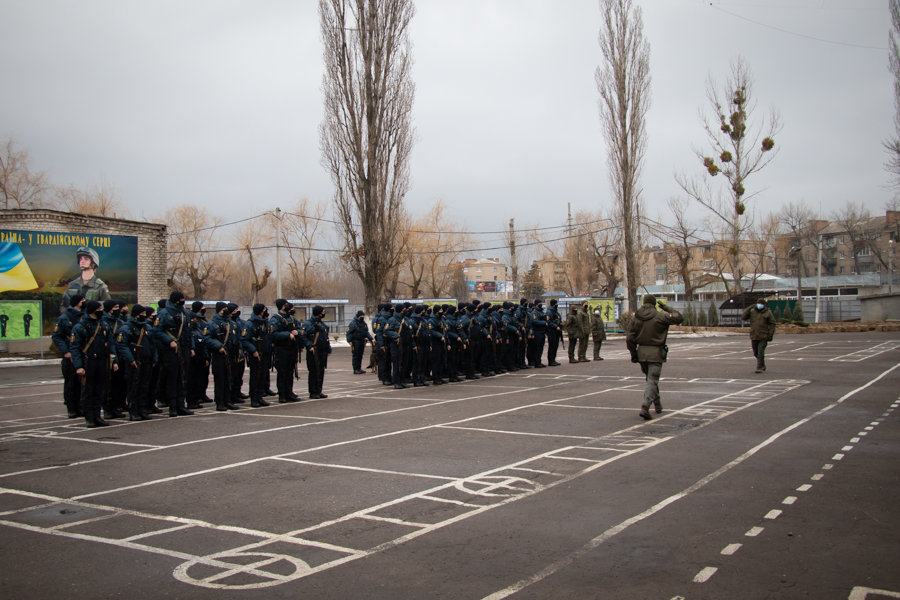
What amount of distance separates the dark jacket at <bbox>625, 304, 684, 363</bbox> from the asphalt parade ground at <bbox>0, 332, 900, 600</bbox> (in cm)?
111

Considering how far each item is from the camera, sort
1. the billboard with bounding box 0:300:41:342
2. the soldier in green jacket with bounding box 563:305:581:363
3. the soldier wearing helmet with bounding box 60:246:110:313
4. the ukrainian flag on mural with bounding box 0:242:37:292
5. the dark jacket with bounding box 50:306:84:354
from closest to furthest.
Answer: the dark jacket with bounding box 50:306:84:354, the soldier in green jacket with bounding box 563:305:581:363, the billboard with bounding box 0:300:41:342, the ukrainian flag on mural with bounding box 0:242:37:292, the soldier wearing helmet with bounding box 60:246:110:313

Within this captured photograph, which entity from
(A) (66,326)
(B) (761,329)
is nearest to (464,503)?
(A) (66,326)

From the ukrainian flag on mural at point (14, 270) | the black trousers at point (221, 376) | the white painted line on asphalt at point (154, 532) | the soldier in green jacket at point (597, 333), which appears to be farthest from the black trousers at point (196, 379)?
the ukrainian flag on mural at point (14, 270)

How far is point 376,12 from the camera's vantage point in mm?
25469

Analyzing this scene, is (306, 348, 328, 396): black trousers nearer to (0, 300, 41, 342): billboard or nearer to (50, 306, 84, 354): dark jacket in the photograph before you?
(50, 306, 84, 354): dark jacket

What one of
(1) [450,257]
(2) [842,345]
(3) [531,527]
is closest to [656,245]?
(1) [450,257]

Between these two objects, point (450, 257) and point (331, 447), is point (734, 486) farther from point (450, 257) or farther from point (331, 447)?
point (450, 257)

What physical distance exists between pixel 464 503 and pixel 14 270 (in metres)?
29.5

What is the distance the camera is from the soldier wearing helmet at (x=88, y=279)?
Result: 3055 centimetres

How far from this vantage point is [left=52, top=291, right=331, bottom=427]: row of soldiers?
11.8 metres

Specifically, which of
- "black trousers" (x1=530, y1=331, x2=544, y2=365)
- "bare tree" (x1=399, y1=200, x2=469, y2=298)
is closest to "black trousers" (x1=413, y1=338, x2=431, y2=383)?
"black trousers" (x1=530, y1=331, x2=544, y2=365)

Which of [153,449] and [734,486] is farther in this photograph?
[153,449]

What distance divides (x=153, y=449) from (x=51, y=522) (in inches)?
136

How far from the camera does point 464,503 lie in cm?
657
